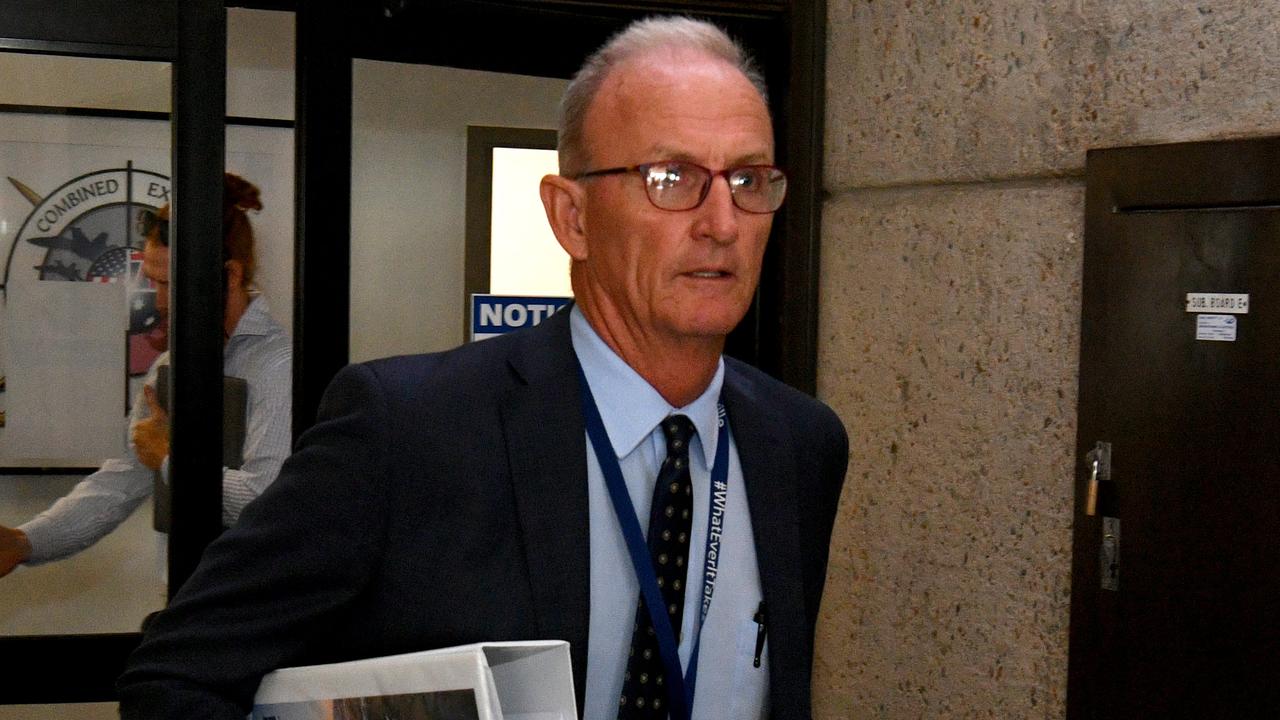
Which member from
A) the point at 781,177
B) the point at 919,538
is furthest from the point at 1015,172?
the point at 781,177

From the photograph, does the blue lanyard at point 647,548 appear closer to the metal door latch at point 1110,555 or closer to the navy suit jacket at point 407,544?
the navy suit jacket at point 407,544

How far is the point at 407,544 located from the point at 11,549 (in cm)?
207

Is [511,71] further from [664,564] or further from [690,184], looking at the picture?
[664,564]

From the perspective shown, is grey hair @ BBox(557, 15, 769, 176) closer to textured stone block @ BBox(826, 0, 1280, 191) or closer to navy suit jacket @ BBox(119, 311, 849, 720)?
navy suit jacket @ BBox(119, 311, 849, 720)

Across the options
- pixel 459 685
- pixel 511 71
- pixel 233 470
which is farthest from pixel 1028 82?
pixel 459 685

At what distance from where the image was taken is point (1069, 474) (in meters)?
2.86

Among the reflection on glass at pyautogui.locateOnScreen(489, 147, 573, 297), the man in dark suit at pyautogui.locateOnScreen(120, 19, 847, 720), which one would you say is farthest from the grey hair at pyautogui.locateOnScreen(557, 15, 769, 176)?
the reflection on glass at pyautogui.locateOnScreen(489, 147, 573, 297)

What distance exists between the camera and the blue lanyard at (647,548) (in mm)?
1445

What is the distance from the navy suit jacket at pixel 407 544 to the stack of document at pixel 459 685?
0.19 meters

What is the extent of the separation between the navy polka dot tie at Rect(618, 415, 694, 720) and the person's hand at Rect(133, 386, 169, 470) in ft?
6.52

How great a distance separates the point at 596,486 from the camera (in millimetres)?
1539

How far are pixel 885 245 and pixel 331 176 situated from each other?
147cm

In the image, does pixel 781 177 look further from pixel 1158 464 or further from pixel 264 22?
pixel 264 22

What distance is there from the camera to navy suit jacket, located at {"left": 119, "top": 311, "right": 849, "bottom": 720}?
136 centimetres
